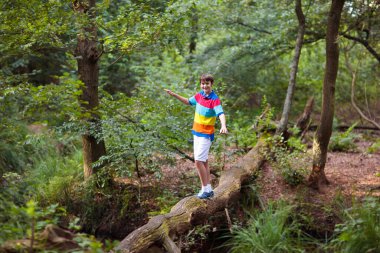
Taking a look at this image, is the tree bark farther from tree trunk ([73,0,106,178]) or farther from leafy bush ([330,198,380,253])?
leafy bush ([330,198,380,253])

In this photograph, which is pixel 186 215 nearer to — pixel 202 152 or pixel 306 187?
pixel 202 152

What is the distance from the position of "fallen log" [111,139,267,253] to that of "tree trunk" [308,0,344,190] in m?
1.22

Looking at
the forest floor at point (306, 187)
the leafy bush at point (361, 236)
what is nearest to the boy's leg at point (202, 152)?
the forest floor at point (306, 187)

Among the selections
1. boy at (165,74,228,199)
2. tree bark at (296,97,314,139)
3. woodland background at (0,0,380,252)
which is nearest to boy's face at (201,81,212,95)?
boy at (165,74,228,199)

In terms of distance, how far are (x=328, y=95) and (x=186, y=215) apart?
331 cm

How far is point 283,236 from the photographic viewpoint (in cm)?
552

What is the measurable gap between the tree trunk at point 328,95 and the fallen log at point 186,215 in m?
1.22

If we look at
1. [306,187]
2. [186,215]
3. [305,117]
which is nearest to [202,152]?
[186,215]

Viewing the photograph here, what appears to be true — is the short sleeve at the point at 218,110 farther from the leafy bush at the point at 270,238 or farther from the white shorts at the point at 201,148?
the leafy bush at the point at 270,238

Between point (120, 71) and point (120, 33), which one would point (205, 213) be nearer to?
point (120, 33)

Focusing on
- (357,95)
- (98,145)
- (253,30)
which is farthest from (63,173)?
(357,95)

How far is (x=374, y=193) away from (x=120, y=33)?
16.8 feet

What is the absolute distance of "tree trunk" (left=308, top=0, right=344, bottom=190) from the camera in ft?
22.2

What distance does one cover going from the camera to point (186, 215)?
577 centimetres
